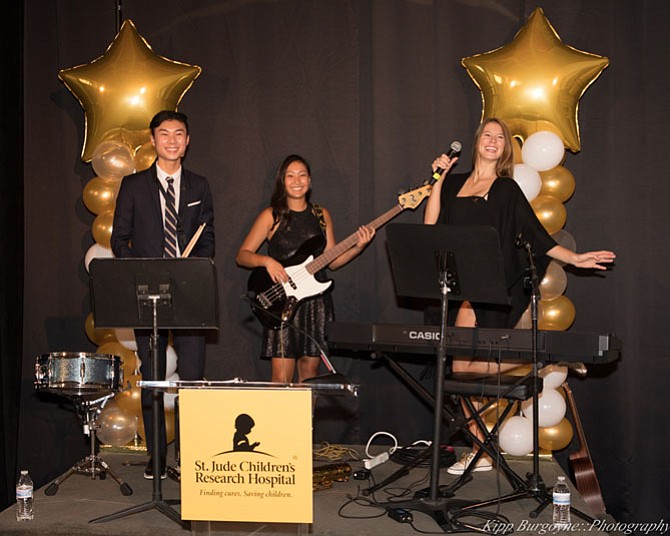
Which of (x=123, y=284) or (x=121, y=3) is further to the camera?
(x=121, y=3)

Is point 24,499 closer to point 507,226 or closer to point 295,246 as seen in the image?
point 295,246

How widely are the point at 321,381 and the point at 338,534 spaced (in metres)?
0.92

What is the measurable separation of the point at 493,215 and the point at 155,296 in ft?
6.10

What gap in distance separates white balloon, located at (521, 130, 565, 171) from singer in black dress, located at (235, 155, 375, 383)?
1.03 m

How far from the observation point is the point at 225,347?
5.53 metres

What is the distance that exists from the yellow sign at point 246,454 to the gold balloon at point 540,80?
8.93 ft

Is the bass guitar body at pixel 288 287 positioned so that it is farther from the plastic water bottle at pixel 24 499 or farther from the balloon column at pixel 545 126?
the plastic water bottle at pixel 24 499

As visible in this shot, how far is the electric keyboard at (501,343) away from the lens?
3631 millimetres

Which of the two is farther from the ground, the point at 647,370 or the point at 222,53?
the point at 222,53

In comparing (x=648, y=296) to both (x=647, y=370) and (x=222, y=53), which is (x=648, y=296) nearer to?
(x=647, y=370)

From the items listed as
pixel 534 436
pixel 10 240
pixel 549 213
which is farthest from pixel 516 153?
pixel 10 240

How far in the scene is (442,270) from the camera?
3539 mm

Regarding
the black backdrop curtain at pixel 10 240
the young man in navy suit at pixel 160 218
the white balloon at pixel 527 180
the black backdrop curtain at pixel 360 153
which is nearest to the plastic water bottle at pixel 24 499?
the young man in navy suit at pixel 160 218

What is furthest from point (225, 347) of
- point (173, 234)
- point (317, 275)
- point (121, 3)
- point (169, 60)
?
point (121, 3)
